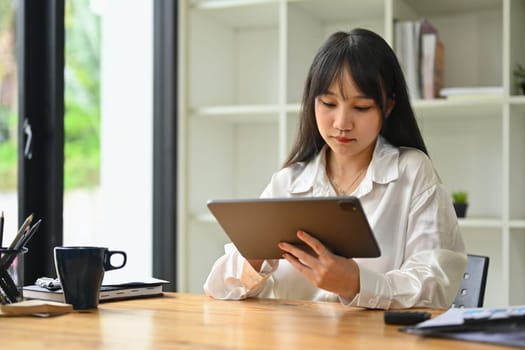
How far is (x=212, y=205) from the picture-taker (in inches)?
64.1

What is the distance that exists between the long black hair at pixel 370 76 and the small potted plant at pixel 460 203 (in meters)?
0.99

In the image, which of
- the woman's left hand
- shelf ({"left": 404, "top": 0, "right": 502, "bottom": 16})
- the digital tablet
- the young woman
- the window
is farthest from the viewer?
shelf ({"left": 404, "top": 0, "right": 502, "bottom": 16})

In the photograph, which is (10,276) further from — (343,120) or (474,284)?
(474,284)

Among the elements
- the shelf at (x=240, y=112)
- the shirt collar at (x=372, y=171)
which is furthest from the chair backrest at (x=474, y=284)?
the shelf at (x=240, y=112)

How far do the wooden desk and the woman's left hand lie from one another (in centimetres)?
5

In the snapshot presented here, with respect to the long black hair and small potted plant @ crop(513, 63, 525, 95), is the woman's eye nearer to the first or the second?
the long black hair

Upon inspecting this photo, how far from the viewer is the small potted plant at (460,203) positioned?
303cm

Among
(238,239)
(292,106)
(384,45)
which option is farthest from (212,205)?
(292,106)

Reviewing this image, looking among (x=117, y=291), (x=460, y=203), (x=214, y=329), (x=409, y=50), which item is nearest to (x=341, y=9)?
(x=409, y=50)

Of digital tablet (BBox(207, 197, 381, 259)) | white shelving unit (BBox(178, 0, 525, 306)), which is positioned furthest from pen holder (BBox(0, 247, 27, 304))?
white shelving unit (BBox(178, 0, 525, 306))

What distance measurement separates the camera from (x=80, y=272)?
165 cm

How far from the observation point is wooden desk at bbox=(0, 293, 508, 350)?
4.21 feet

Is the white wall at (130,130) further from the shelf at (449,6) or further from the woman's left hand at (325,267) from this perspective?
the woman's left hand at (325,267)

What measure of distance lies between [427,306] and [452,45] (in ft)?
5.88
